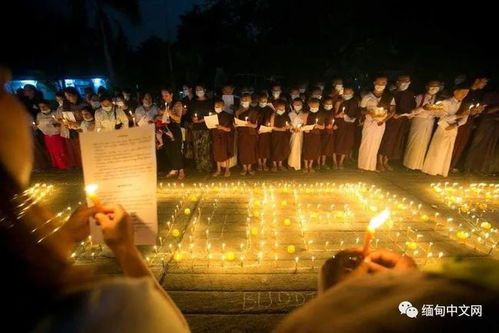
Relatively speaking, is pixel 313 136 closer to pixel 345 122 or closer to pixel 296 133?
pixel 296 133

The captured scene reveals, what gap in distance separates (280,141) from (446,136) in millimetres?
4165

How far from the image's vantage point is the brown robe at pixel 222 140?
7.78m

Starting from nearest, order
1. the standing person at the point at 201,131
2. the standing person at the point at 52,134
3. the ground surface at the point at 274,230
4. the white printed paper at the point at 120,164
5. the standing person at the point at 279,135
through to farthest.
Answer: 1. the white printed paper at the point at 120,164
2. the ground surface at the point at 274,230
3. the standing person at the point at 201,131
4. the standing person at the point at 279,135
5. the standing person at the point at 52,134

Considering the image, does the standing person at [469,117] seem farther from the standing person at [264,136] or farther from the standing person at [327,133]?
the standing person at [264,136]

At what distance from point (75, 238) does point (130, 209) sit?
400mm

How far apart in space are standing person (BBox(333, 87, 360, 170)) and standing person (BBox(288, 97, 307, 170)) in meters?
0.99

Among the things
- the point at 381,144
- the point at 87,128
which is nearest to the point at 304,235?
the point at 381,144

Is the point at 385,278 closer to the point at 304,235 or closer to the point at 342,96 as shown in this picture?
the point at 304,235

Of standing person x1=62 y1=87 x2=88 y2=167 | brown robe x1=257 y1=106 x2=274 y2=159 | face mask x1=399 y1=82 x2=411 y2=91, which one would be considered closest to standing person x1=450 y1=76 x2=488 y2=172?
face mask x1=399 y1=82 x2=411 y2=91

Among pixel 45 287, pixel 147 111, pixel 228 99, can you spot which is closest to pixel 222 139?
pixel 228 99

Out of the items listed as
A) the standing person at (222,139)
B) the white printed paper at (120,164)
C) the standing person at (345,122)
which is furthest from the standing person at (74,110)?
the standing person at (345,122)

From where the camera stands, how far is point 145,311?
0.98 metres

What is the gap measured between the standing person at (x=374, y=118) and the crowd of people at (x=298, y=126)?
0.03m

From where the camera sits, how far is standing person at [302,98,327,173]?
8.01m
